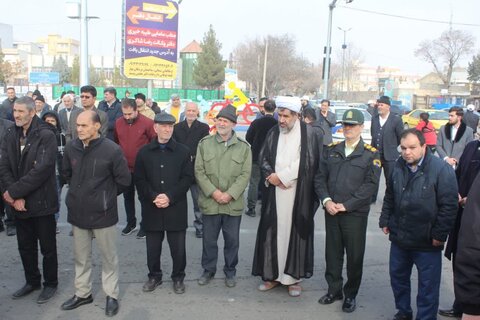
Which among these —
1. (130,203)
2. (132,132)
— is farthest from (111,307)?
(132,132)

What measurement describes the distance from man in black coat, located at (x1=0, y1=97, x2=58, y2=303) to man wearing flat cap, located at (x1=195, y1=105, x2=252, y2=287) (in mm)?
1463

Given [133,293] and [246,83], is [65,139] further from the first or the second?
[246,83]

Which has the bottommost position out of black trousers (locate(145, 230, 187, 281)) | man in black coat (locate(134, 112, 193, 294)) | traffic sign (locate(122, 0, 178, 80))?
black trousers (locate(145, 230, 187, 281))

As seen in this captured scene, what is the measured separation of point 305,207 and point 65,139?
394 cm

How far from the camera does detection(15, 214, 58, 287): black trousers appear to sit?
15.2 feet

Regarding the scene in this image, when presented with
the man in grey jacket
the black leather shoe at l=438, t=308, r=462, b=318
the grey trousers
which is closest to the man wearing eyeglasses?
the grey trousers

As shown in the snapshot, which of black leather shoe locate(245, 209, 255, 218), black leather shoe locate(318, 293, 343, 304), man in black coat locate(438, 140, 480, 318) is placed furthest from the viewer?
black leather shoe locate(245, 209, 255, 218)

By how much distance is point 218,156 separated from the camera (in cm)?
507

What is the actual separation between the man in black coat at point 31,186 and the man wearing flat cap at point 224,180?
1463 millimetres

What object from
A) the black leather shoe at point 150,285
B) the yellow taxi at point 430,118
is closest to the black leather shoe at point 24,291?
the black leather shoe at point 150,285

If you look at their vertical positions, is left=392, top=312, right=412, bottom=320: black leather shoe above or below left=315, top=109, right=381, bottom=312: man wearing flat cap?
below

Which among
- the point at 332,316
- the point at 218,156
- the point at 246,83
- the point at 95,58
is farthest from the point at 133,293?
the point at 95,58

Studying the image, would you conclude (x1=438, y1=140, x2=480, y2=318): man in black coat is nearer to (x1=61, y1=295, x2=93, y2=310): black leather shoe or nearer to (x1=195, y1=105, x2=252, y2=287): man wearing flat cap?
(x1=195, y1=105, x2=252, y2=287): man wearing flat cap

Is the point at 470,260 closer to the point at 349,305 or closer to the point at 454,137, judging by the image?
the point at 349,305
